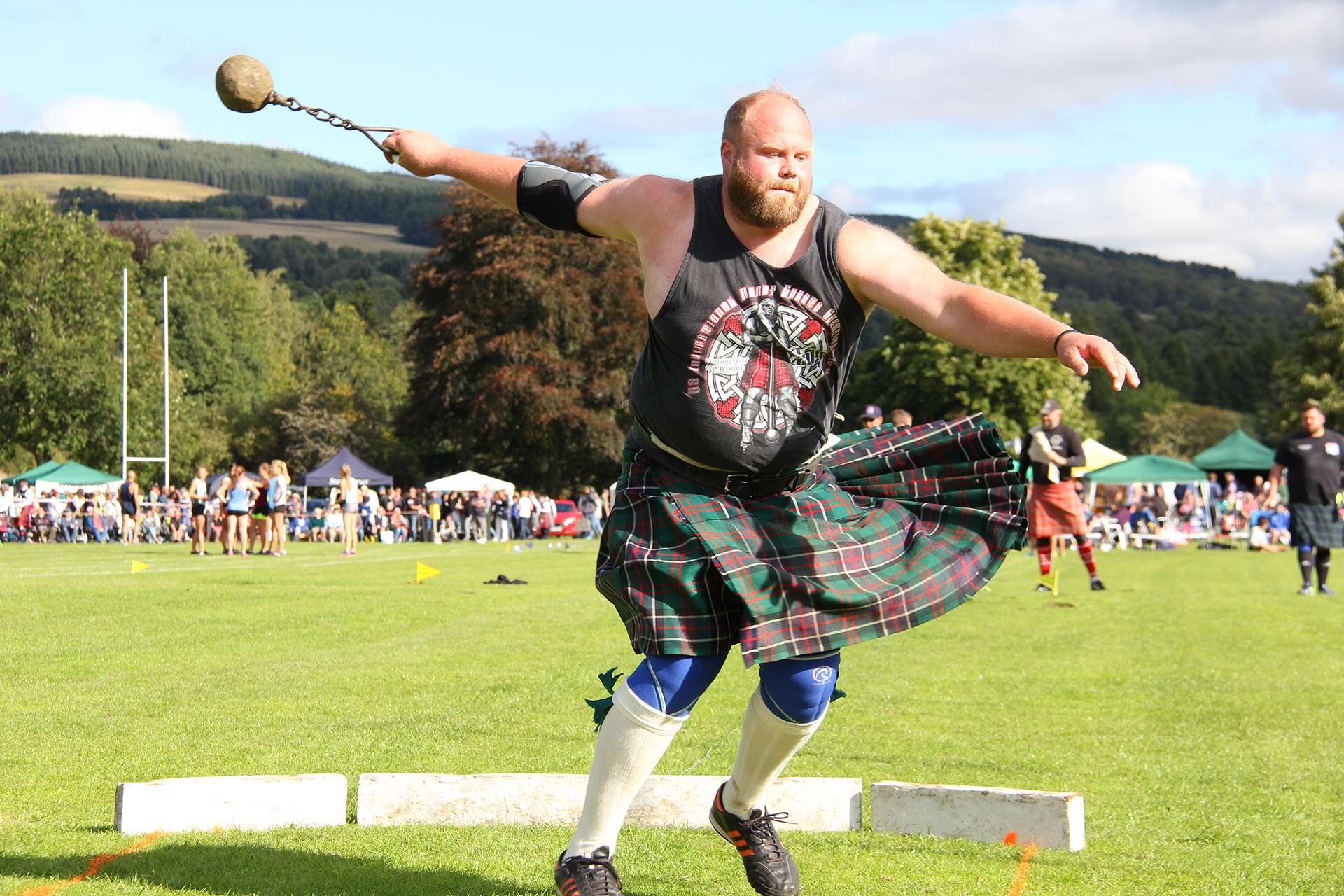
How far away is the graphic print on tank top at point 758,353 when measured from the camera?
11.1ft

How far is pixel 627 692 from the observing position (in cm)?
340

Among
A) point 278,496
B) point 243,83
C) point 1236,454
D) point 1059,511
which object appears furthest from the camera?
point 1236,454

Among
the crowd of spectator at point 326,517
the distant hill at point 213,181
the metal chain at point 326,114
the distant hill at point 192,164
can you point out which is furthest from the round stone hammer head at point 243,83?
the distant hill at point 192,164

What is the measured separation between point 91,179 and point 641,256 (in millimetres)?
136340

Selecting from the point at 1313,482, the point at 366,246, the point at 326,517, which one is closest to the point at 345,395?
the point at 326,517

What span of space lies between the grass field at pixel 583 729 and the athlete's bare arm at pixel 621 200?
1.59 meters

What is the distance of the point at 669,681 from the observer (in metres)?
3.37

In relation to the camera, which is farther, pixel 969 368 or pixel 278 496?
pixel 969 368

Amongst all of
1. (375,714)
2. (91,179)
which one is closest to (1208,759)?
(375,714)

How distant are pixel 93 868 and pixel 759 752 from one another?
68.1 inches

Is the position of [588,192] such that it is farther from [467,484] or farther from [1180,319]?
[1180,319]

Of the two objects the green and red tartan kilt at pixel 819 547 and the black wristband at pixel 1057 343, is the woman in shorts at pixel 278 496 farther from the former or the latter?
the black wristband at pixel 1057 343

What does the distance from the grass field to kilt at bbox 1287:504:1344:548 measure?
160 centimetres

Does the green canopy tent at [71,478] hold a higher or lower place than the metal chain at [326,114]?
lower
